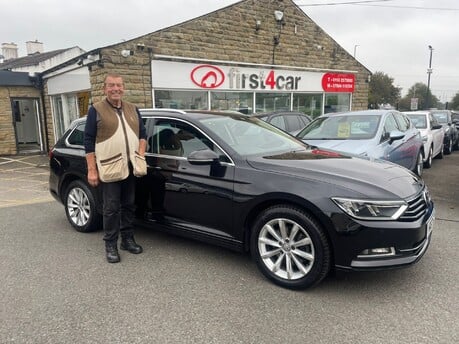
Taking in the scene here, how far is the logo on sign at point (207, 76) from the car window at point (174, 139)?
7374 mm

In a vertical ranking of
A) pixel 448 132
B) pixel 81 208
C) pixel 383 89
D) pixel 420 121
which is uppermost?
pixel 383 89

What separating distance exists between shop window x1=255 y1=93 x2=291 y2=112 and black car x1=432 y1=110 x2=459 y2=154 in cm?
510

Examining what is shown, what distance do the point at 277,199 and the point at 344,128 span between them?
3.94 m

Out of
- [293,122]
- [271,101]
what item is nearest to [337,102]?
[271,101]

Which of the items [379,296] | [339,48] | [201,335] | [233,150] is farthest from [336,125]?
[339,48]

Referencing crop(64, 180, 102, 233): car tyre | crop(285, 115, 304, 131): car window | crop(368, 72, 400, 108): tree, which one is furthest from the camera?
crop(368, 72, 400, 108): tree

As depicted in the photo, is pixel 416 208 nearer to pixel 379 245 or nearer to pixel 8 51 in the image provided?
pixel 379 245

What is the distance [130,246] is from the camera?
4.32 metres

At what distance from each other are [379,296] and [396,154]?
389 centimetres

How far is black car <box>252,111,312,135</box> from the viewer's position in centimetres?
931

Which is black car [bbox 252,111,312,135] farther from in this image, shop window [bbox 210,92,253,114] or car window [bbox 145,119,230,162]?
car window [bbox 145,119,230,162]

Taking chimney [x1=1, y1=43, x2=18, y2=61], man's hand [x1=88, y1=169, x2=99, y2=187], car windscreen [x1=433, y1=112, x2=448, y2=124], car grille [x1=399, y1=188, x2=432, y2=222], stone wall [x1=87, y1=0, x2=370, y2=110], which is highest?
chimney [x1=1, y1=43, x2=18, y2=61]

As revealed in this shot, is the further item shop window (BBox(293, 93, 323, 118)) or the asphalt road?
shop window (BBox(293, 93, 323, 118))

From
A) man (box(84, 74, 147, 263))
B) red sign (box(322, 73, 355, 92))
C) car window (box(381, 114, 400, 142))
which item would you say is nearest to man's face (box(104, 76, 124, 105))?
man (box(84, 74, 147, 263))
